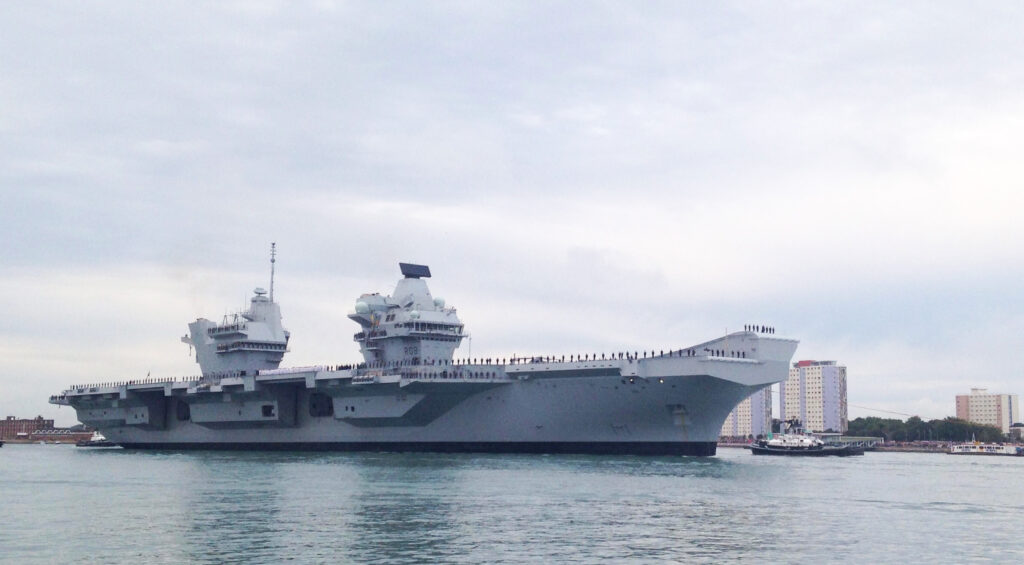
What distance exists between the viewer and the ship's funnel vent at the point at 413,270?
5491cm

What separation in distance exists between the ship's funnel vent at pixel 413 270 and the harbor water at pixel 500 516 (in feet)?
57.3

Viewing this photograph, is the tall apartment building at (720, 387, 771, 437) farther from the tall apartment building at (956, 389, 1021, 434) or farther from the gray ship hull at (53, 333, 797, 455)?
the gray ship hull at (53, 333, 797, 455)

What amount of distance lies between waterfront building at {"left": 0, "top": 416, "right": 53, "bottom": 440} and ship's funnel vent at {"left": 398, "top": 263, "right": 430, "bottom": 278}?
112 meters

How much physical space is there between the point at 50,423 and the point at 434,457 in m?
131

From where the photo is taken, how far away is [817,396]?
140m

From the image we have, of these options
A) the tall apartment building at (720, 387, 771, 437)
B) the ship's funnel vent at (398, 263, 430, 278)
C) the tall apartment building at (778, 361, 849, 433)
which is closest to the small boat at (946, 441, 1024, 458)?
the tall apartment building at (778, 361, 849, 433)

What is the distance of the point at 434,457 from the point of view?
45.2 meters

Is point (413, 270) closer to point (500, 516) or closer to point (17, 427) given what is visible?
point (500, 516)

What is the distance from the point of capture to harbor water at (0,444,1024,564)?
18500mm

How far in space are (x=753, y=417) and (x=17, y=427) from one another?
339ft

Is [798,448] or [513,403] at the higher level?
[513,403]

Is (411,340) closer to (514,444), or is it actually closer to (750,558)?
(514,444)

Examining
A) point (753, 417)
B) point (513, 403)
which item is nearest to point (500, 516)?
point (513, 403)

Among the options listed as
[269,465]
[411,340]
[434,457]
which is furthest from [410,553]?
[411,340]
